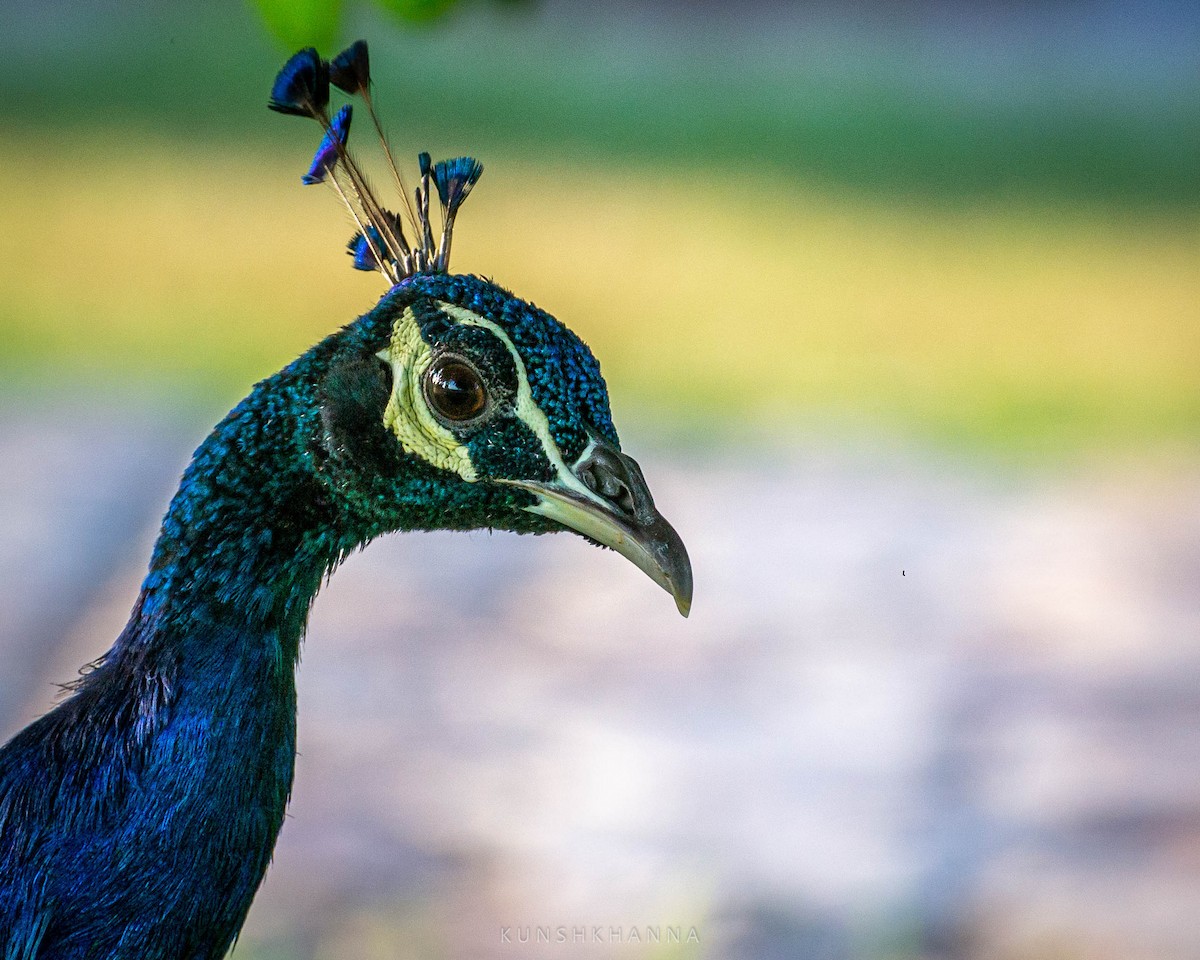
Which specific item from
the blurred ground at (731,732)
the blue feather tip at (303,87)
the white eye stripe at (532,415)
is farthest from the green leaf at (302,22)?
the blurred ground at (731,732)

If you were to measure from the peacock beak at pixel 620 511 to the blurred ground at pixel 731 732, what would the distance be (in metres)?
1.09

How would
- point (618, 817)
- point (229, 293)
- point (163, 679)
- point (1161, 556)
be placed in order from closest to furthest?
1. point (163, 679)
2. point (618, 817)
3. point (1161, 556)
4. point (229, 293)

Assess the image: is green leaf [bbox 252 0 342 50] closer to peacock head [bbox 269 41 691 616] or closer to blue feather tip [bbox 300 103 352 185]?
peacock head [bbox 269 41 691 616]

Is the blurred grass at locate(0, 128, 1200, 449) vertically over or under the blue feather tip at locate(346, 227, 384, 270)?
over

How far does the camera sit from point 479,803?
A: 6.74ft

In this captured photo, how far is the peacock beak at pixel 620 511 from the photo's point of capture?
0.87 meters

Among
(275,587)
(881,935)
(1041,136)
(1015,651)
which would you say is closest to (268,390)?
(275,587)

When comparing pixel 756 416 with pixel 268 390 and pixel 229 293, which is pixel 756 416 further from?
pixel 268 390

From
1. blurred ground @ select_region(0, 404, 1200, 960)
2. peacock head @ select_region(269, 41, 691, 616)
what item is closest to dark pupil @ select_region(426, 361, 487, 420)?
peacock head @ select_region(269, 41, 691, 616)

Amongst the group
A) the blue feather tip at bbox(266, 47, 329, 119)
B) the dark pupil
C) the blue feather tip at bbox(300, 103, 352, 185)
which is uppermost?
the blue feather tip at bbox(266, 47, 329, 119)

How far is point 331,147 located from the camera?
1.04 m

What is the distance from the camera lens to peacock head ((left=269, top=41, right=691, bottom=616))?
88cm

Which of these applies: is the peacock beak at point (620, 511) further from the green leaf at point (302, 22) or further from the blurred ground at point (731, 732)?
the blurred ground at point (731, 732)

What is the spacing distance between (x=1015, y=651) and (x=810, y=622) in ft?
1.14
